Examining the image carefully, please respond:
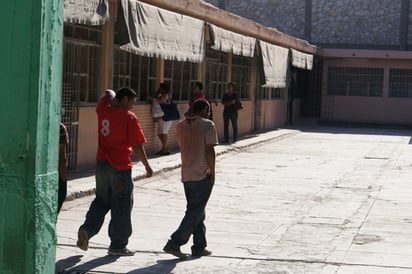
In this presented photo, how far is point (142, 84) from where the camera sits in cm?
1778

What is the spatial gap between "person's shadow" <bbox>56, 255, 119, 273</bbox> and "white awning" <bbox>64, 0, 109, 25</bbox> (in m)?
4.30

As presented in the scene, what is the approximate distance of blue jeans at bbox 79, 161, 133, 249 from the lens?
8109 millimetres

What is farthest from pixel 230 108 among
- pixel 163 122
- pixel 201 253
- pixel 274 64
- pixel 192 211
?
pixel 192 211

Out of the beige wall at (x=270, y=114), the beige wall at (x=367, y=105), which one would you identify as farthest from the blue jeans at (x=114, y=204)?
the beige wall at (x=367, y=105)

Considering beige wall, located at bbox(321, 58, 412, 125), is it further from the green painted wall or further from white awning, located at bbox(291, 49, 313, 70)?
the green painted wall

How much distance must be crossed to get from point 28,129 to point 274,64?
23.7 metres

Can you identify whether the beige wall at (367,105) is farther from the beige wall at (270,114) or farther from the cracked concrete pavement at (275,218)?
the cracked concrete pavement at (275,218)

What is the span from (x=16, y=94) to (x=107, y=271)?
3452 millimetres

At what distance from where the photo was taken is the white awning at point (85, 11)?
1143 cm

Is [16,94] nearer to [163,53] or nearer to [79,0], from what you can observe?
[79,0]

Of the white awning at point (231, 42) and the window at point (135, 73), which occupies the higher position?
the white awning at point (231, 42)

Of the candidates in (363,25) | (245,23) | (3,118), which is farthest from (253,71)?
(3,118)

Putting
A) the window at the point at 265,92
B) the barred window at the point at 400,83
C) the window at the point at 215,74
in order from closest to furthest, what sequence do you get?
1. the window at the point at 215,74
2. the window at the point at 265,92
3. the barred window at the point at 400,83

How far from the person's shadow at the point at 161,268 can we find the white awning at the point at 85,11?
4.48 metres
